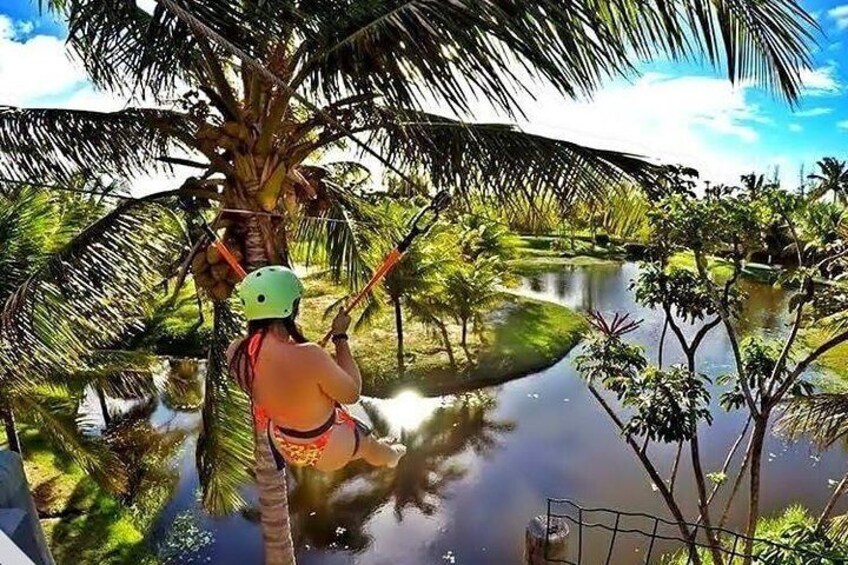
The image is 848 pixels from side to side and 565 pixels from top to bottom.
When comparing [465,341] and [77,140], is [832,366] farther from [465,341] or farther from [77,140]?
[77,140]

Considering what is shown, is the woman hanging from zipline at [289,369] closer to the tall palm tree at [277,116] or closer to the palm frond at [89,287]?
the tall palm tree at [277,116]

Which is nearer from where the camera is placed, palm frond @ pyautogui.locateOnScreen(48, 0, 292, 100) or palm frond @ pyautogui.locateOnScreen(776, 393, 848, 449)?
palm frond @ pyautogui.locateOnScreen(48, 0, 292, 100)

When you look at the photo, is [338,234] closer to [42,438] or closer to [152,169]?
[152,169]

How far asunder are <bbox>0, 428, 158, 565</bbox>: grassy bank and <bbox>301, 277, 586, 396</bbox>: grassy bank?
5.59 meters

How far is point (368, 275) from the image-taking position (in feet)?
21.2

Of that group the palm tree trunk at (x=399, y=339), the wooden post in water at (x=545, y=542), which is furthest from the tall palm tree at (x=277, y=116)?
the palm tree trunk at (x=399, y=339)

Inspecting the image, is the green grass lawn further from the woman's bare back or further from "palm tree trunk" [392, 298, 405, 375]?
the woman's bare back

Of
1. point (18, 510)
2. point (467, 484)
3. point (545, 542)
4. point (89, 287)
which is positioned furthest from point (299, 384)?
point (467, 484)

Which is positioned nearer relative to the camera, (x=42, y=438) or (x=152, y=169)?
(x=152, y=169)

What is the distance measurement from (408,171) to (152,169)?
1.87 m

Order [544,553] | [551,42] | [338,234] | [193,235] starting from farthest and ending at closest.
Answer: [338,234]
[193,235]
[544,553]
[551,42]

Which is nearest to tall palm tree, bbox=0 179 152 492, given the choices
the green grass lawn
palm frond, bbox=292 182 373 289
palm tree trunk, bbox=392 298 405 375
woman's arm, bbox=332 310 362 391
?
palm frond, bbox=292 182 373 289

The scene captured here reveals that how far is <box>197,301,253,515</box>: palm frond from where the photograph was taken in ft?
17.2

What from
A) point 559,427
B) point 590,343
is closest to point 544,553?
point 590,343
